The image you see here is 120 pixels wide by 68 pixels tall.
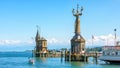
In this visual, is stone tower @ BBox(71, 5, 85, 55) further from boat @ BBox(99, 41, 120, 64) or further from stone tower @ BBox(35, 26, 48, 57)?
stone tower @ BBox(35, 26, 48, 57)

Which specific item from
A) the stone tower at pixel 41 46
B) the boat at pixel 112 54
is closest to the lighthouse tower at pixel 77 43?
the boat at pixel 112 54

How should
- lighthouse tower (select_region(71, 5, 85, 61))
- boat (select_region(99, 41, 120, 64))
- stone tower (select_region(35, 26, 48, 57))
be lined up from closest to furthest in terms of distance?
boat (select_region(99, 41, 120, 64))
lighthouse tower (select_region(71, 5, 85, 61))
stone tower (select_region(35, 26, 48, 57))

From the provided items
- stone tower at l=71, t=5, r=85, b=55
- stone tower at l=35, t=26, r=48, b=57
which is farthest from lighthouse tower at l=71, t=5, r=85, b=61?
stone tower at l=35, t=26, r=48, b=57

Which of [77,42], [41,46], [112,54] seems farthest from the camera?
Answer: [41,46]

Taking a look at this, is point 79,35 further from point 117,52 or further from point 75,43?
point 117,52

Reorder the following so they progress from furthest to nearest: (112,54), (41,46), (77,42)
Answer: (41,46) < (77,42) < (112,54)

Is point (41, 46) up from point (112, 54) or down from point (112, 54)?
up

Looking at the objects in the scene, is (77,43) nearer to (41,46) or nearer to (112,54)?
(112,54)

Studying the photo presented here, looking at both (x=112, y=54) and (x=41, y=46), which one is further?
(x=41, y=46)

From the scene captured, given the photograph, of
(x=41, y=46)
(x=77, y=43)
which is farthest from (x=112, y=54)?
(x=41, y=46)

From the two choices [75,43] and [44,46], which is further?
[44,46]

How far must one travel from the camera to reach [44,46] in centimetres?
16462

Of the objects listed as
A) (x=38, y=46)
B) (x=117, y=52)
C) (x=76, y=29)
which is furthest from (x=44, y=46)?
(x=117, y=52)

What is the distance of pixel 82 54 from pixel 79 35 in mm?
5610
